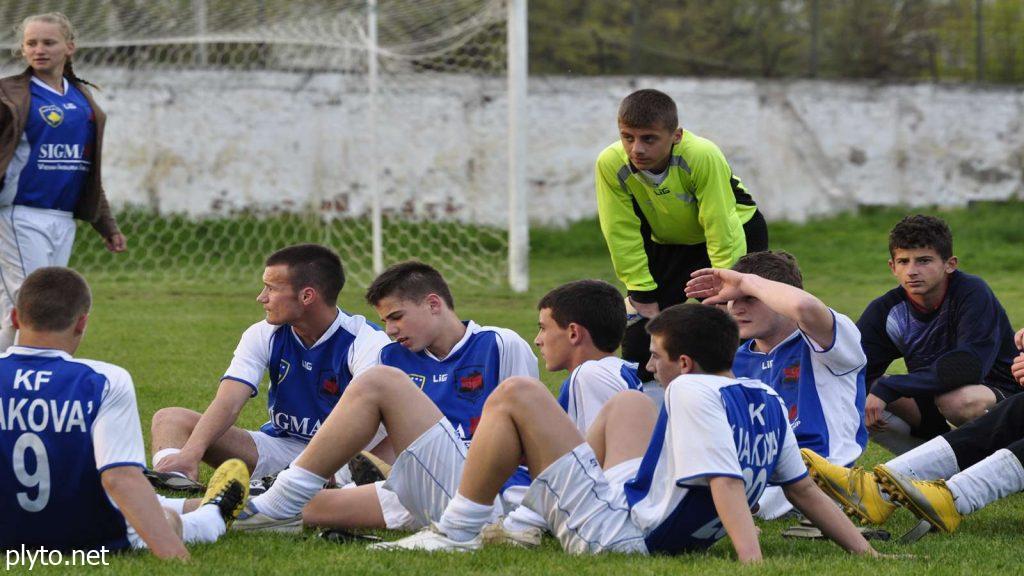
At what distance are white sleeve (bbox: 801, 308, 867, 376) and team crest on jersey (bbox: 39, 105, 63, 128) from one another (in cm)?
450

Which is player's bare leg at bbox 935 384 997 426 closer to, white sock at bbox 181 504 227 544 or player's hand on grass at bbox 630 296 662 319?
player's hand on grass at bbox 630 296 662 319

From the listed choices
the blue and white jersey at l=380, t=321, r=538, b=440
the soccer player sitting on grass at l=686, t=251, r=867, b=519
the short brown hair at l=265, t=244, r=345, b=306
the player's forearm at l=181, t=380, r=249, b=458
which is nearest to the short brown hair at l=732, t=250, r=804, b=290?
the soccer player sitting on grass at l=686, t=251, r=867, b=519

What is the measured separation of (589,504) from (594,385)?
1.92 ft

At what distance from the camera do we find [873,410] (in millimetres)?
5469

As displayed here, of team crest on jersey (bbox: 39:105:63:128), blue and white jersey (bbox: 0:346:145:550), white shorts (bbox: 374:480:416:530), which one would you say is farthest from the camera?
team crest on jersey (bbox: 39:105:63:128)

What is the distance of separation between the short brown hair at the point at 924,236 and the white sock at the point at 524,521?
222 centimetres

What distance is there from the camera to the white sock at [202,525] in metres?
4.10

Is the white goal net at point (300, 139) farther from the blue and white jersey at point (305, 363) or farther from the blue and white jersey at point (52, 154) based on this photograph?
the blue and white jersey at point (305, 363)

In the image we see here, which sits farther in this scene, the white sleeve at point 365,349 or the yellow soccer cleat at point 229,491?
the white sleeve at point 365,349

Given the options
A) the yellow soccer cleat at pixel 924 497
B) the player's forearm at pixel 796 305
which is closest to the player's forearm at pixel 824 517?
the yellow soccer cleat at pixel 924 497

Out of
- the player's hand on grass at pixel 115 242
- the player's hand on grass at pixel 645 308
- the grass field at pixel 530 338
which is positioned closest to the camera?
the grass field at pixel 530 338

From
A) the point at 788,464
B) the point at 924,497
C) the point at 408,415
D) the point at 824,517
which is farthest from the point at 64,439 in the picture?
the point at 924,497

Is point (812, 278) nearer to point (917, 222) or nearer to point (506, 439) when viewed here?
point (917, 222)

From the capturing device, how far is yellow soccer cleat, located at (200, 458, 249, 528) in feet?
14.0
